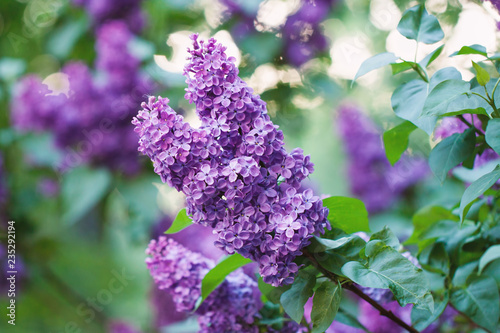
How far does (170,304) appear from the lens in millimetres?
1134

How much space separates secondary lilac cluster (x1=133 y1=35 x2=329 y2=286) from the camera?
1.25ft

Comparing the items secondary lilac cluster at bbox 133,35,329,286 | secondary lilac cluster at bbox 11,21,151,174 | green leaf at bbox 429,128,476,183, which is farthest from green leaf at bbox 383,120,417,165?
secondary lilac cluster at bbox 11,21,151,174

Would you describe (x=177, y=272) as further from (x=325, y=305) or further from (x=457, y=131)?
(x=457, y=131)

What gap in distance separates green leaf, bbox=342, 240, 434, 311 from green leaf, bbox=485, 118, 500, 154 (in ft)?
0.38

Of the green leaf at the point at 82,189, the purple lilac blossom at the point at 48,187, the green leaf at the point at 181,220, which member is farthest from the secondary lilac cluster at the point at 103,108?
the green leaf at the point at 181,220

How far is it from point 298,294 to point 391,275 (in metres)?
0.08

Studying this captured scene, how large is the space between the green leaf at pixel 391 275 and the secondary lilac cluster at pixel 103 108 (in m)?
0.83

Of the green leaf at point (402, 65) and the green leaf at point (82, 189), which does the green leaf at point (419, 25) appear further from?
the green leaf at point (82, 189)

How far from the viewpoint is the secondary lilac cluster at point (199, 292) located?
1.68ft

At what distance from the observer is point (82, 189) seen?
1170 millimetres

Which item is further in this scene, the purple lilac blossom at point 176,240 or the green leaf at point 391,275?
the purple lilac blossom at point 176,240

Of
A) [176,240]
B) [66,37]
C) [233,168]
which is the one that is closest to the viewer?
[233,168]

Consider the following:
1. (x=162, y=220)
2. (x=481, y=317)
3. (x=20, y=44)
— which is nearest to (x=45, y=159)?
(x=162, y=220)

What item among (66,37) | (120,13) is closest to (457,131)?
(120,13)
